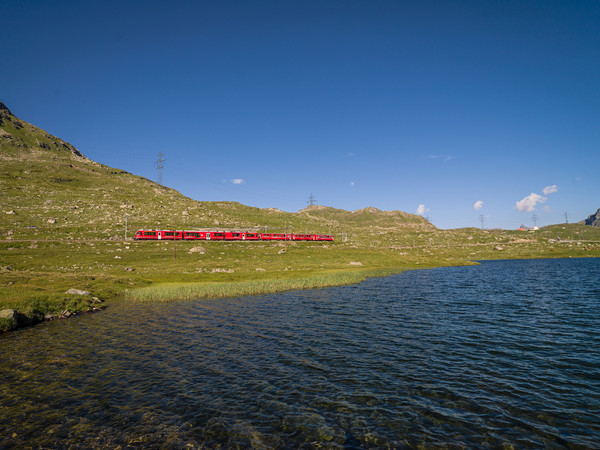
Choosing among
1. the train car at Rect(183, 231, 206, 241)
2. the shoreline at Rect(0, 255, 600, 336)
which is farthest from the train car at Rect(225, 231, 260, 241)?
the shoreline at Rect(0, 255, 600, 336)

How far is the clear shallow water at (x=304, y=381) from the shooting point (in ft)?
42.3

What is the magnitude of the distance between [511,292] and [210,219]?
16594 centimetres

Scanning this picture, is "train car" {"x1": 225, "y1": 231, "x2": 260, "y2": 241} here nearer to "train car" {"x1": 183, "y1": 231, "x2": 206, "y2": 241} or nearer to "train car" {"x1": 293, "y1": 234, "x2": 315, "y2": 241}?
"train car" {"x1": 183, "y1": 231, "x2": 206, "y2": 241}

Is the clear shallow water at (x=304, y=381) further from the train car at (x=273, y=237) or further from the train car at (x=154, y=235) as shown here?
the train car at (x=273, y=237)

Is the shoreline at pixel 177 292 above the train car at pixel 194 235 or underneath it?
underneath

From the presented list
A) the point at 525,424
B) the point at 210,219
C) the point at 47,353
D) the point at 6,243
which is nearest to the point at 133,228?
the point at 6,243

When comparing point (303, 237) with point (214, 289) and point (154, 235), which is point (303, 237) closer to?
point (154, 235)

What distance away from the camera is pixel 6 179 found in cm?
17025

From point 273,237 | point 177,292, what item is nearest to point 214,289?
point 177,292

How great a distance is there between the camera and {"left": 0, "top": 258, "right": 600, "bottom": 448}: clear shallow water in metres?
12.9

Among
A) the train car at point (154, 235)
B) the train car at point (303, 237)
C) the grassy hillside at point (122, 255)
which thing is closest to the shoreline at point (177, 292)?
the grassy hillside at point (122, 255)

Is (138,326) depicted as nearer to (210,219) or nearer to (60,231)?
(60,231)

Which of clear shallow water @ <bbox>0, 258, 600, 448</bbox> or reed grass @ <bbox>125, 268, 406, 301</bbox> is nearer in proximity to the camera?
clear shallow water @ <bbox>0, 258, 600, 448</bbox>

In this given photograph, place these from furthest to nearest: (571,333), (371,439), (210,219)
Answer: (210,219) < (571,333) < (371,439)
